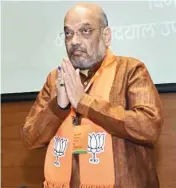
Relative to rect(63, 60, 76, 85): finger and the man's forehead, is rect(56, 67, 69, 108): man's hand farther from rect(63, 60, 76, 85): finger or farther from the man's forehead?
the man's forehead

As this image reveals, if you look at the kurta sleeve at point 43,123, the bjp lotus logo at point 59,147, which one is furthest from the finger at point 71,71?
the bjp lotus logo at point 59,147

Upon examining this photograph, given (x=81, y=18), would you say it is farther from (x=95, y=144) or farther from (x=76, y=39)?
(x=95, y=144)

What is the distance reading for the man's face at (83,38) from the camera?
4.50 feet

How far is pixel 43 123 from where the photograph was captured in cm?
140

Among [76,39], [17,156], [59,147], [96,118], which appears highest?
[76,39]

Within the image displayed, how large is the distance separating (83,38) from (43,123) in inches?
12.5

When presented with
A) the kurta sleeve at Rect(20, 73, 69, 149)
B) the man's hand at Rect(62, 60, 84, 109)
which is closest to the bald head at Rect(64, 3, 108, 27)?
the man's hand at Rect(62, 60, 84, 109)

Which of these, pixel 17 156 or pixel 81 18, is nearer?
pixel 81 18

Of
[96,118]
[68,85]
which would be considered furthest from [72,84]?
[96,118]

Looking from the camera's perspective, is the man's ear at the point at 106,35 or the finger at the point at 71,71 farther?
the man's ear at the point at 106,35

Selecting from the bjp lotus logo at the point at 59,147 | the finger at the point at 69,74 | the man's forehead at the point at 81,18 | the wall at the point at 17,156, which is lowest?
the wall at the point at 17,156

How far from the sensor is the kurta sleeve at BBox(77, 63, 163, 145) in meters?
1.27

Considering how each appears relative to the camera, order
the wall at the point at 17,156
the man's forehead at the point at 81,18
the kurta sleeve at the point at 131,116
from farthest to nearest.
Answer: the wall at the point at 17,156, the man's forehead at the point at 81,18, the kurta sleeve at the point at 131,116

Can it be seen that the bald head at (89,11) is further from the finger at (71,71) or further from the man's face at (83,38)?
the finger at (71,71)
